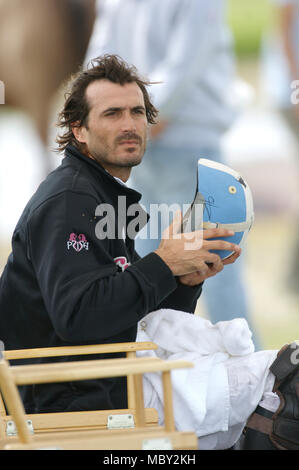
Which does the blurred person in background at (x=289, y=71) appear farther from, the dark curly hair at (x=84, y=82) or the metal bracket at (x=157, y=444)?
the metal bracket at (x=157, y=444)

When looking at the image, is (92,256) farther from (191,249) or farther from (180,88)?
(180,88)

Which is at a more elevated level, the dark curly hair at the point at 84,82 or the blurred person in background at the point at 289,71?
the blurred person in background at the point at 289,71

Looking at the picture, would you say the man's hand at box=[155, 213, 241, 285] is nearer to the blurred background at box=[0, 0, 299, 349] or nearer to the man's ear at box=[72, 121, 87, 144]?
the man's ear at box=[72, 121, 87, 144]

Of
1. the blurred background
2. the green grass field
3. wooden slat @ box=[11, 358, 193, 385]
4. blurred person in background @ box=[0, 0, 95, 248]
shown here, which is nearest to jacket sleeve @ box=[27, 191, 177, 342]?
wooden slat @ box=[11, 358, 193, 385]

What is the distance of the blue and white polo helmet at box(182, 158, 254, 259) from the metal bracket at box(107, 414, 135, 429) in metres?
0.57

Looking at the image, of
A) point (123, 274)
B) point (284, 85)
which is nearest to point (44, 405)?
point (123, 274)

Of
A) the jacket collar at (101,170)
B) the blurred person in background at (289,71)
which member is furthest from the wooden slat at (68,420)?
the blurred person in background at (289,71)

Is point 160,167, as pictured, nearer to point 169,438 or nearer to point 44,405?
point 44,405

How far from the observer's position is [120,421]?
250 cm

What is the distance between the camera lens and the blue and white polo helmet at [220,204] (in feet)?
8.60

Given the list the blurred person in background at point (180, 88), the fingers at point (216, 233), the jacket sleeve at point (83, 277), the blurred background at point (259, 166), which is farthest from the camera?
the blurred background at point (259, 166)

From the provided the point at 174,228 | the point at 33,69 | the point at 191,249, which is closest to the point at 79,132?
the point at 174,228

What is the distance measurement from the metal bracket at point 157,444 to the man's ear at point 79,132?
1.06m

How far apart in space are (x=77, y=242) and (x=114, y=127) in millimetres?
466
